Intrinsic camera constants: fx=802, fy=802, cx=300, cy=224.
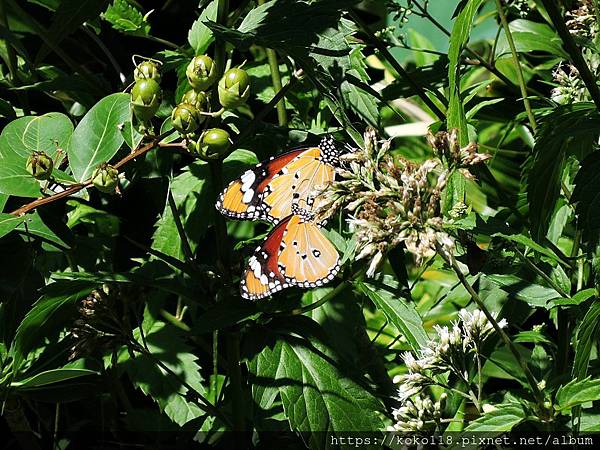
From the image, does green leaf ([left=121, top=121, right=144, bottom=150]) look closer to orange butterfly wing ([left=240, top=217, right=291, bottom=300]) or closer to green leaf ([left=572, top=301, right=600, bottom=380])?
orange butterfly wing ([left=240, top=217, right=291, bottom=300])

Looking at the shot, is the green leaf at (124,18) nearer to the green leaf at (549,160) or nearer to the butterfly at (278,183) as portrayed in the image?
the butterfly at (278,183)

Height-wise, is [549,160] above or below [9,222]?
above

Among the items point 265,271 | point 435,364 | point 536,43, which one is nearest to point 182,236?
point 265,271

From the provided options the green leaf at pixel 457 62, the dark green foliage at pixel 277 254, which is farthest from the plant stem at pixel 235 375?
the green leaf at pixel 457 62

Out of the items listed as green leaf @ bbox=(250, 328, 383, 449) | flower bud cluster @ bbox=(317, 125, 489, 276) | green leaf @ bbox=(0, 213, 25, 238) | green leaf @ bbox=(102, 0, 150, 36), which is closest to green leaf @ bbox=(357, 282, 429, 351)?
green leaf @ bbox=(250, 328, 383, 449)

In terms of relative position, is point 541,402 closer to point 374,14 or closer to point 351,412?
point 351,412

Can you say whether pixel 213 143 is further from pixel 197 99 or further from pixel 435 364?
pixel 435 364
